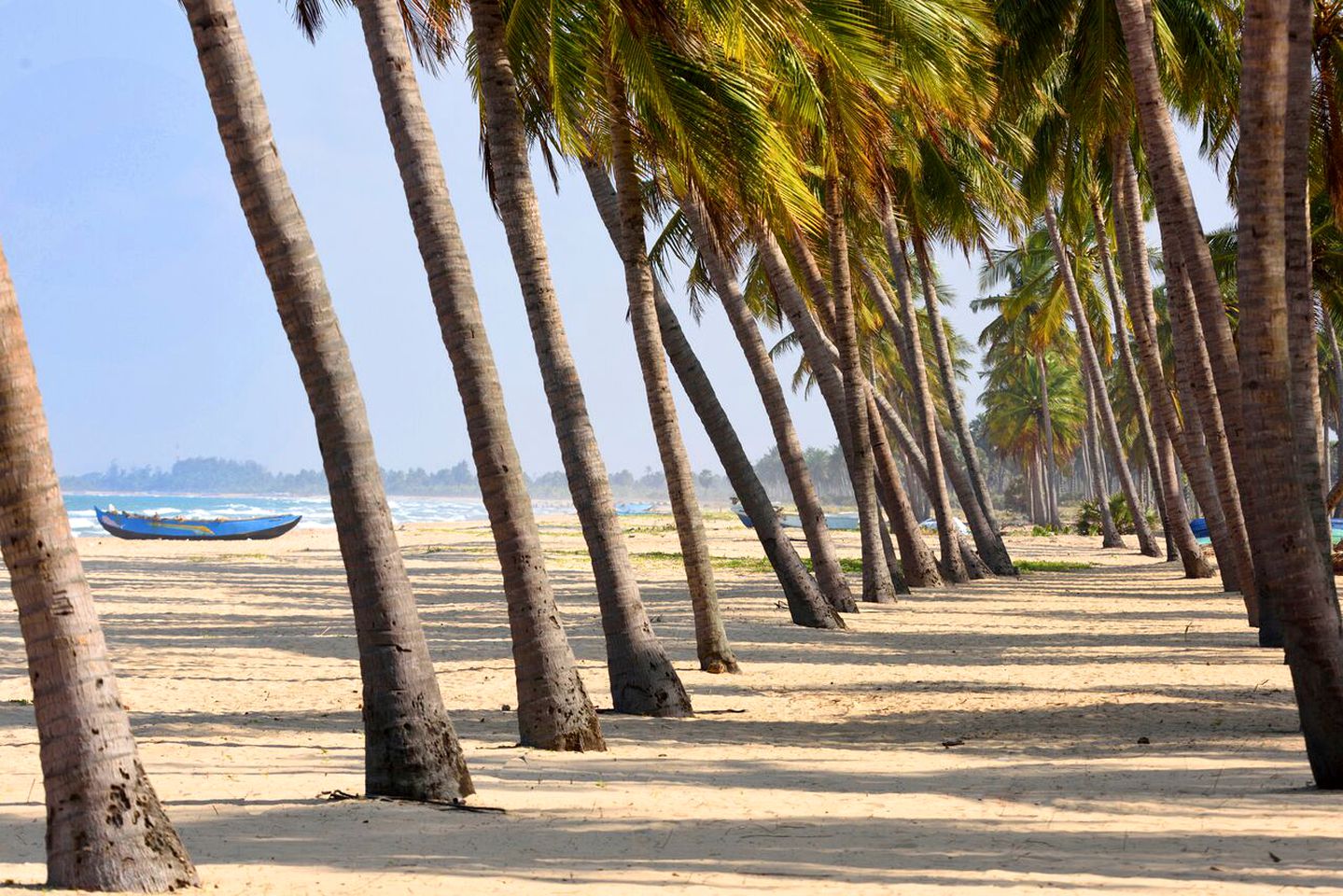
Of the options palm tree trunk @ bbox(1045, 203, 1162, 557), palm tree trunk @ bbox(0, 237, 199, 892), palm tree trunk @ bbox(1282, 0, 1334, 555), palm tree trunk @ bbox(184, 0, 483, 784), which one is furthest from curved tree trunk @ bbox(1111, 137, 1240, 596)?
palm tree trunk @ bbox(0, 237, 199, 892)

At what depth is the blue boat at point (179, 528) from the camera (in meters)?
50.6

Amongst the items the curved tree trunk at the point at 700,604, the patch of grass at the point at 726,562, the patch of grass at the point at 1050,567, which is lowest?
the patch of grass at the point at 1050,567

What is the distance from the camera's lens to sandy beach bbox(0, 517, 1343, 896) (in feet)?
16.6

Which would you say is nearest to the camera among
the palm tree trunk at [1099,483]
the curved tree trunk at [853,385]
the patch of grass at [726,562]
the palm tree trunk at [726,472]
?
the palm tree trunk at [726,472]

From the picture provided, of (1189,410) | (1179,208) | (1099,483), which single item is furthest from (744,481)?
(1099,483)

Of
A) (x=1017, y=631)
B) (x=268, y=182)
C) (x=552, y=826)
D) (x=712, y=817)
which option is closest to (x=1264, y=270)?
(x=712, y=817)

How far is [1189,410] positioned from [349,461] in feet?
47.1

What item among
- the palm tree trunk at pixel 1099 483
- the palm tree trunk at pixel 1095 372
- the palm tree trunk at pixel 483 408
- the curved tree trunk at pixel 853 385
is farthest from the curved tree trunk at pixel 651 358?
the palm tree trunk at pixel 1099 483

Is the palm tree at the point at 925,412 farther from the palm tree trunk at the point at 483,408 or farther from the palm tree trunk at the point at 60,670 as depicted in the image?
→ the palm tree trunk at the point at 60,670

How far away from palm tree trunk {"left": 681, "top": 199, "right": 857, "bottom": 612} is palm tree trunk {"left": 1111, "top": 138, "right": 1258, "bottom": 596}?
453 cm

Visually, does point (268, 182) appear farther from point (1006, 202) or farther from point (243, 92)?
point (1006, 202)

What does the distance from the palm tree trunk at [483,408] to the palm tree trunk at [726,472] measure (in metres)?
3.37

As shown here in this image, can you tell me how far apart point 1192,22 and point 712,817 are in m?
15.0

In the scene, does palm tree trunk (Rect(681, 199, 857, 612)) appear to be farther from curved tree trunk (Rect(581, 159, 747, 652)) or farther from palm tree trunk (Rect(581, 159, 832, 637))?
curved tree trunk (Rect(581, 159, 747, 652))
